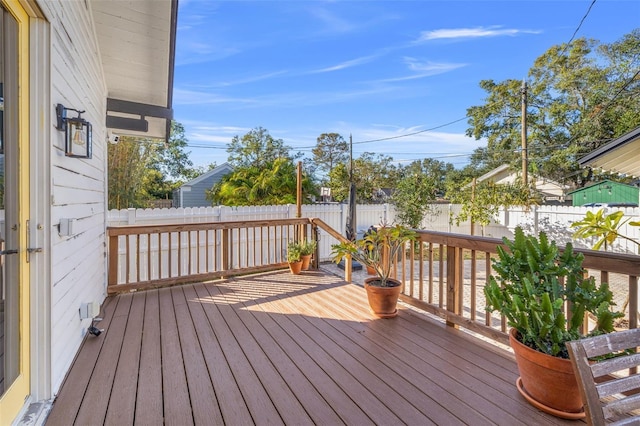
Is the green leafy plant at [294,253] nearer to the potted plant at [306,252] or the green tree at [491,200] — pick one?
the potted plant at [306,252]

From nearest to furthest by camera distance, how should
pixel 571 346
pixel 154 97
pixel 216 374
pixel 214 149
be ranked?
pixel 571 346, pixel 216 374, pixel 154 97, pixel 214 149

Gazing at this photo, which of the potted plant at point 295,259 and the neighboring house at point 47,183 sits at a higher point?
the neighboring house at point 47,183

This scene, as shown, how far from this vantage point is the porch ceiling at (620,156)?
3.86m

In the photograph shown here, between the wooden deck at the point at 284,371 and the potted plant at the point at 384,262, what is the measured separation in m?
0.15

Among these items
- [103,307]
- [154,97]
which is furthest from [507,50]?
[103,307]

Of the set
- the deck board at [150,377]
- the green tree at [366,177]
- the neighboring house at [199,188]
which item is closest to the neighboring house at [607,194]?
the green tree at [366,177]

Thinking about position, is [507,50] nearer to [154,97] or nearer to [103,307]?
[154,97]

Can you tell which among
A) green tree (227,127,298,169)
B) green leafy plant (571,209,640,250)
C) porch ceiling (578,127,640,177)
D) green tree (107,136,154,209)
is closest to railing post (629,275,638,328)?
green leafy plant (571,209,640,250)

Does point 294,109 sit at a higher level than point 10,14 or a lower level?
higher

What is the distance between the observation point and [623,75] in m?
13.8

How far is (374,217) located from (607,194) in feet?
47.4

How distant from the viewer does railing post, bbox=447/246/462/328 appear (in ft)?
9.22

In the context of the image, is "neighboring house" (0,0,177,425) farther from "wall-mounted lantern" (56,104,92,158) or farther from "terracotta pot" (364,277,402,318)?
"terracotta pot" (364,277,402,318)

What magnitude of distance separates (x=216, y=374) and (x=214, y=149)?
16974mm
